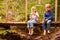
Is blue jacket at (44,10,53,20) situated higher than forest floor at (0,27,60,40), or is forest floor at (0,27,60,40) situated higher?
blue jacket at (44,10,53,20)

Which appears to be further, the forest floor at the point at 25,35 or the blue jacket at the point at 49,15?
the forest floor at the point at 25,35

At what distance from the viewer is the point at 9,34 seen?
8.14m

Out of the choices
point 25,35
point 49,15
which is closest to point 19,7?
point 25,35

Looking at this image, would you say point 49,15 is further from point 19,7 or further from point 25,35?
point 19,7

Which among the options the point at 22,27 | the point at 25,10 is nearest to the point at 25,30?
the point at 22,27

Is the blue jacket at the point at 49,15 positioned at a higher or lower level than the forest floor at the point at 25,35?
higher

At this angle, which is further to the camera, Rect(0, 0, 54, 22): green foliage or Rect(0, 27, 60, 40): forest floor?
Rect(0, 0, 54, 22): green foliage

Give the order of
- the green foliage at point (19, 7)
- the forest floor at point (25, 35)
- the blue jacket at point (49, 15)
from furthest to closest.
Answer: the green foliage at point (19, 7)
the forest floor at point (25, 35)
the blue jacket at point (49, 15)

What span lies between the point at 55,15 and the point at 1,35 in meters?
1.88

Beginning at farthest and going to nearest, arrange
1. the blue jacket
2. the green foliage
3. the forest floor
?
the green foliage
the forest floor
the blue jacket

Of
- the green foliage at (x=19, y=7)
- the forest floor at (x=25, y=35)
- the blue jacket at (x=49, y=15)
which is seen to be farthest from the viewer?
the green foliage at (x=19, y=7)

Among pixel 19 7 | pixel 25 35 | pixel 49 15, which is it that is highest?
pixel 19 7

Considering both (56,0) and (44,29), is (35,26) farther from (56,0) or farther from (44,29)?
(56,0)

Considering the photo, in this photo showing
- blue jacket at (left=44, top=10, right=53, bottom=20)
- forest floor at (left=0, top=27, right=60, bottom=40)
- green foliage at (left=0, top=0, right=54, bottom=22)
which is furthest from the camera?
green foliage at (left=0, top=0, right=54, bottom=22)
